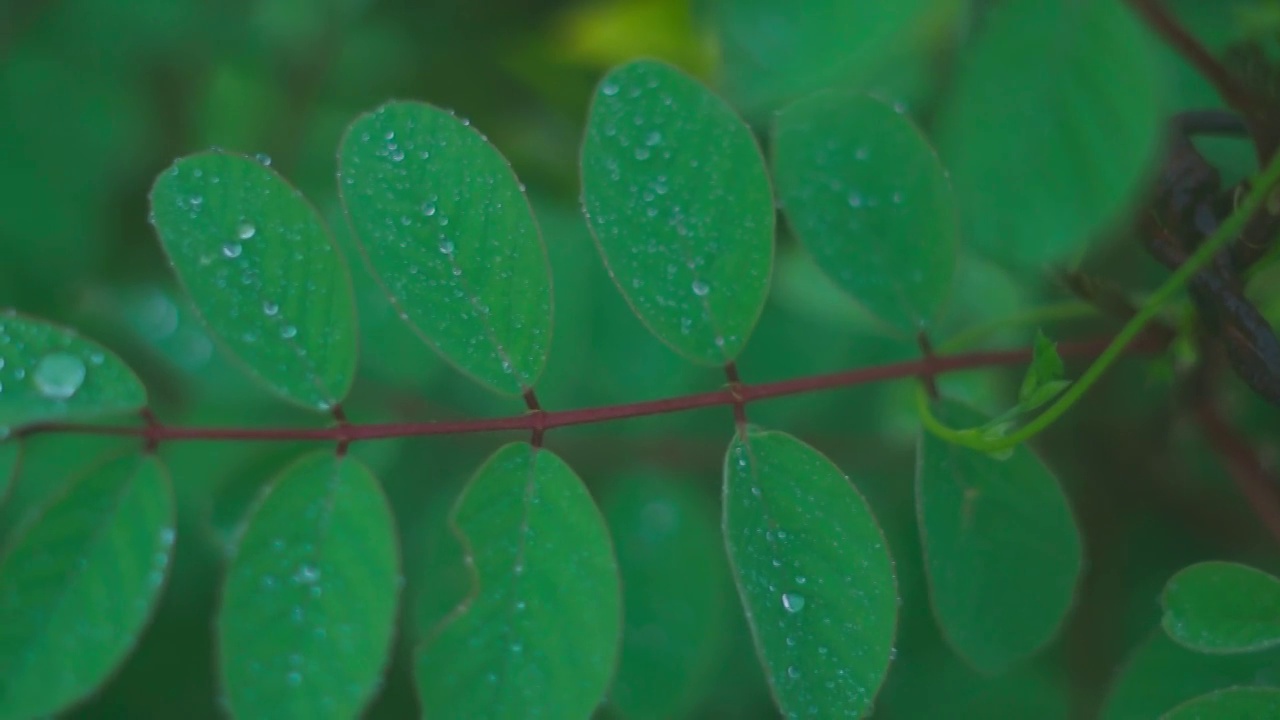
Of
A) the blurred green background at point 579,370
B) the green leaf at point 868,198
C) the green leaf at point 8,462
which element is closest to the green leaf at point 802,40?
the blurred green background at point 579,370

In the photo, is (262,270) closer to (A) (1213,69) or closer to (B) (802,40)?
(B) (802,40)

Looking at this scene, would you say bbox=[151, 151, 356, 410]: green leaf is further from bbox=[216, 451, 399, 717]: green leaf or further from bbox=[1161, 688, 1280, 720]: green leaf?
bbox=[1161, 688, 1280, 720]: green leaf

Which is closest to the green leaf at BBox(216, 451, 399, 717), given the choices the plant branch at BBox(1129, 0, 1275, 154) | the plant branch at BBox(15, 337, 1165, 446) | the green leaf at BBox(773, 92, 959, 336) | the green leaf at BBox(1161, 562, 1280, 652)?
the plant branch at BBox(15, 337, 1165, 446)

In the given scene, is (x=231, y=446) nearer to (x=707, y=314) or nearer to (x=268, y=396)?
(x=268, y=396)

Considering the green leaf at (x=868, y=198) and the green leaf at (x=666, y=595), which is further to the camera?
the green leaf at (x=666, y=595)

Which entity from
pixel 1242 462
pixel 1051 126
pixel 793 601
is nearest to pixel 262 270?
pixel 793 601

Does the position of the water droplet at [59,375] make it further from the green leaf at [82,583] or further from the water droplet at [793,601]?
the water droplet at [793,601]
